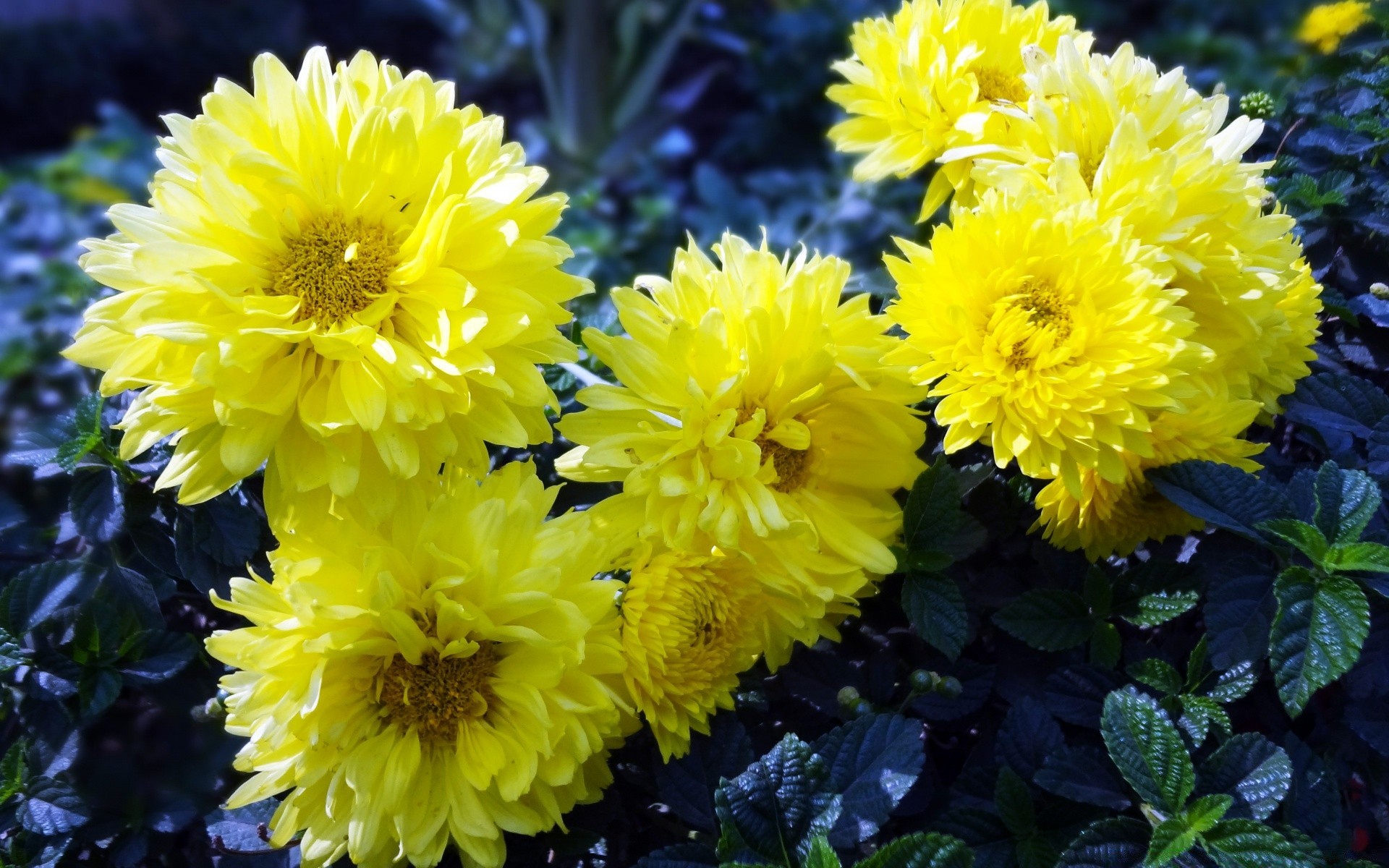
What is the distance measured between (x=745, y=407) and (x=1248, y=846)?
56cm

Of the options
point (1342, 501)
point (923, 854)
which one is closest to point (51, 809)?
point (923, 854)

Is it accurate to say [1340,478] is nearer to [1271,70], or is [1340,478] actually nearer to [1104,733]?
[1104,733]

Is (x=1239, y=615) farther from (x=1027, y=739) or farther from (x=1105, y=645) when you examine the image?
(x=1027, y=739)

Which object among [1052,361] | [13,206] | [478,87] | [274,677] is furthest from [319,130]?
[478,87]

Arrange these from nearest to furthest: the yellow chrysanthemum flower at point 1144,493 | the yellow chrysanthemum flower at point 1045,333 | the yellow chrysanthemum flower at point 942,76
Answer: the yellow chrysanthemum flower at point 1045,333 → the yellow chrysanthemum flower at point 1144,493 → the yellow chrysanthemum flower at point 942,76

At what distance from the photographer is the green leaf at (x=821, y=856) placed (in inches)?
31.5

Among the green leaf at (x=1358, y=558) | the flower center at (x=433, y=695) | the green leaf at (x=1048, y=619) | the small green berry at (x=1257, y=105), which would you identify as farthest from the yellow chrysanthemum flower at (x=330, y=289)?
the small green berry at (x=1257, y=105)

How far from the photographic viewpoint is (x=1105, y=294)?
922 mm

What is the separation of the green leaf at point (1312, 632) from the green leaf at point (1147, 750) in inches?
3.9

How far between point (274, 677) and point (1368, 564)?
3.13ft

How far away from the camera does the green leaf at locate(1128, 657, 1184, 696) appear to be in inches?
38.5

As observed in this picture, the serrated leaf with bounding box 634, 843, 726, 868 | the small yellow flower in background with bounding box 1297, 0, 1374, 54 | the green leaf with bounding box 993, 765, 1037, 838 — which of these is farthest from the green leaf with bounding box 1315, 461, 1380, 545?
the small yellow flower in background with bounding box 1297, 0, 1374, 54

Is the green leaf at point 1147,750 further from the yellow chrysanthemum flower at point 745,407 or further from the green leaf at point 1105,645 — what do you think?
the yellow chrysanthemum flower at point 745,407

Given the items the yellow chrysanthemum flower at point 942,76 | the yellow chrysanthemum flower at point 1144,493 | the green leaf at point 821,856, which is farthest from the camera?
the yellow chrysanthemum flower at point 942,76
